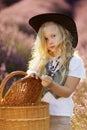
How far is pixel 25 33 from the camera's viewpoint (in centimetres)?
539

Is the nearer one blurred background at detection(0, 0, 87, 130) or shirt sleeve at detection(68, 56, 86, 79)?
shirt sleeve at detection(68, 56, 86, 79)

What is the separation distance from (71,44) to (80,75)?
206 mm

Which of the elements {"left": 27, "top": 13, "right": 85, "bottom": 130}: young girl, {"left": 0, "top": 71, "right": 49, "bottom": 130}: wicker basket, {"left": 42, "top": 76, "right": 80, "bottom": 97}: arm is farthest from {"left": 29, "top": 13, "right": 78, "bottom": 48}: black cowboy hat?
{"left": 0, "top": 71, "right": 49, "bottom": 130}: wicker basket

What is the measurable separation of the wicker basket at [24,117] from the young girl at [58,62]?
0.15 meters

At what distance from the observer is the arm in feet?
9.82

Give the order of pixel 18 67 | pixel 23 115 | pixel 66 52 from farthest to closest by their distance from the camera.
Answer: pixel 18 67 < pixel 66 52 < pixel 23 115

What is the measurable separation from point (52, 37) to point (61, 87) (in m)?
0.33

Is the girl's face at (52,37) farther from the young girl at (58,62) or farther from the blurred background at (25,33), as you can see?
the blurred background at (25,33)

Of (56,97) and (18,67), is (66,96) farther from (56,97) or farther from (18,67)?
(18,67)

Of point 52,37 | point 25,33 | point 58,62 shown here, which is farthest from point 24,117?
point 25,33

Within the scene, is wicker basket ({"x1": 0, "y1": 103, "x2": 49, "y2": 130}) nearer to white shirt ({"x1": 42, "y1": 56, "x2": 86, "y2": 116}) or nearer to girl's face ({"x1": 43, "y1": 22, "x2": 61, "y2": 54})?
white shirt ({"x1": 42, "y1": 56, "x2": 86, "y2": 116})

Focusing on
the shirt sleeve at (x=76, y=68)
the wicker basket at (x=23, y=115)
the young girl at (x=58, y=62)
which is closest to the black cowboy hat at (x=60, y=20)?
the young girl at (x=58, y=62)

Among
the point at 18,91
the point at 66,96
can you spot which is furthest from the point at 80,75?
the point at 18,91

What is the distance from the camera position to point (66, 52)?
10.7 ft
